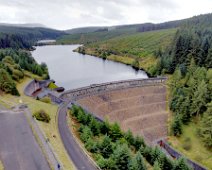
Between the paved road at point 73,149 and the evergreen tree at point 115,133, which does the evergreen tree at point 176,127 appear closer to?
the evergreen tree at point 115,133

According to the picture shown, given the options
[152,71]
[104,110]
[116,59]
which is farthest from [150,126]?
[116,59]

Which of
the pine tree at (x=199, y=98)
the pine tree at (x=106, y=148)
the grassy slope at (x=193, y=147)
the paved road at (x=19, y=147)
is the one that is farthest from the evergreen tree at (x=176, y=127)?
the paved road at (x=19, y=147)

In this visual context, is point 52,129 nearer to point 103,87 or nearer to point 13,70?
point 103,87

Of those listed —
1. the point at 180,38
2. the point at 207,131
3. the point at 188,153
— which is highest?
the point at 180,38

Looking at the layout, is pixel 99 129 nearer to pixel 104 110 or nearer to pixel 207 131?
pixel 104 110

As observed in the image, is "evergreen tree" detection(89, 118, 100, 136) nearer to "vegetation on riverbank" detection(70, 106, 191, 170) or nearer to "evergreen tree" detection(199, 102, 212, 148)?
"vegetation on riverbank" detection(70, 106, 191, 170)

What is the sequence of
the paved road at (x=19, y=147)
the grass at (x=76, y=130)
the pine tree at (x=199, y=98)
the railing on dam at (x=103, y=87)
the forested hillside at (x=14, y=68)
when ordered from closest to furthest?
1. the paved road at (x=19, y=147)
2. the grass at (x=76, y=130)
3. the pine tree at (x=199, y=98)
4. the forested hillside at (x=14, y=68)
5. the railing on dam at (x=103, y=87)
